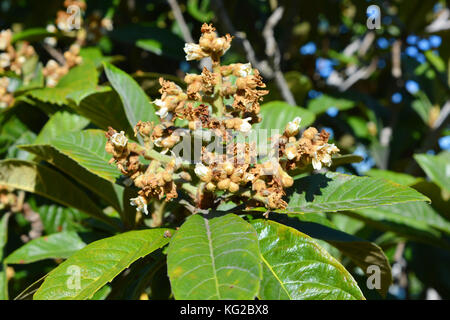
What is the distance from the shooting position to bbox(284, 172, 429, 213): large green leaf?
1.08 metres

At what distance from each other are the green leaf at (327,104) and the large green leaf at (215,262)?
70.0 inches

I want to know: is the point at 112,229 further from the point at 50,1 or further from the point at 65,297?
the point at 50,1

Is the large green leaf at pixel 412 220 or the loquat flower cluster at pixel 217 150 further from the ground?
the loquat flower cluster at pixel 217 150

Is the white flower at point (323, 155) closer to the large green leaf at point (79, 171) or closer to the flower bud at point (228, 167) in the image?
the flower bud at point (228, 167)

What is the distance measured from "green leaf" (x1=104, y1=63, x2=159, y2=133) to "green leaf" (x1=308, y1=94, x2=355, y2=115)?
1449 mm

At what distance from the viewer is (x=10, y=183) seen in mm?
1567

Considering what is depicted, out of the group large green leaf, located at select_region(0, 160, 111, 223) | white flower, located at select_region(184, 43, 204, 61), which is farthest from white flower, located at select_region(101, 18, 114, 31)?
white flower, located at select_region(184, 43, 204, 61)

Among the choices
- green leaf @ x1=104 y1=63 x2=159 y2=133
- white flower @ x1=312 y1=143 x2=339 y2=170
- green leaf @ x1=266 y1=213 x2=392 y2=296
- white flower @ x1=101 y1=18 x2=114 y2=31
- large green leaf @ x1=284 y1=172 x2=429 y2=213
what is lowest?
green leaf @ x1=266 y1=213 x2=392 y2=296

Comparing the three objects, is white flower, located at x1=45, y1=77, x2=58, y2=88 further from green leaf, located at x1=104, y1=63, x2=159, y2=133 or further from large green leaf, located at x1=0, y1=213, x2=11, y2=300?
green leaf, located at x1=104, y1=63, x2=159, y2=133

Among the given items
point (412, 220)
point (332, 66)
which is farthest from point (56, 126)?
point (332, 66)

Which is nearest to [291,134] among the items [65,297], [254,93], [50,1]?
[254,93]

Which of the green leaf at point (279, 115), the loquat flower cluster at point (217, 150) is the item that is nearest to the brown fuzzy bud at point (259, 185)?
the loquat flower cluster at point (217, 150)

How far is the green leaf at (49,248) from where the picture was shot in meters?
1.61

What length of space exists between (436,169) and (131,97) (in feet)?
4.55
